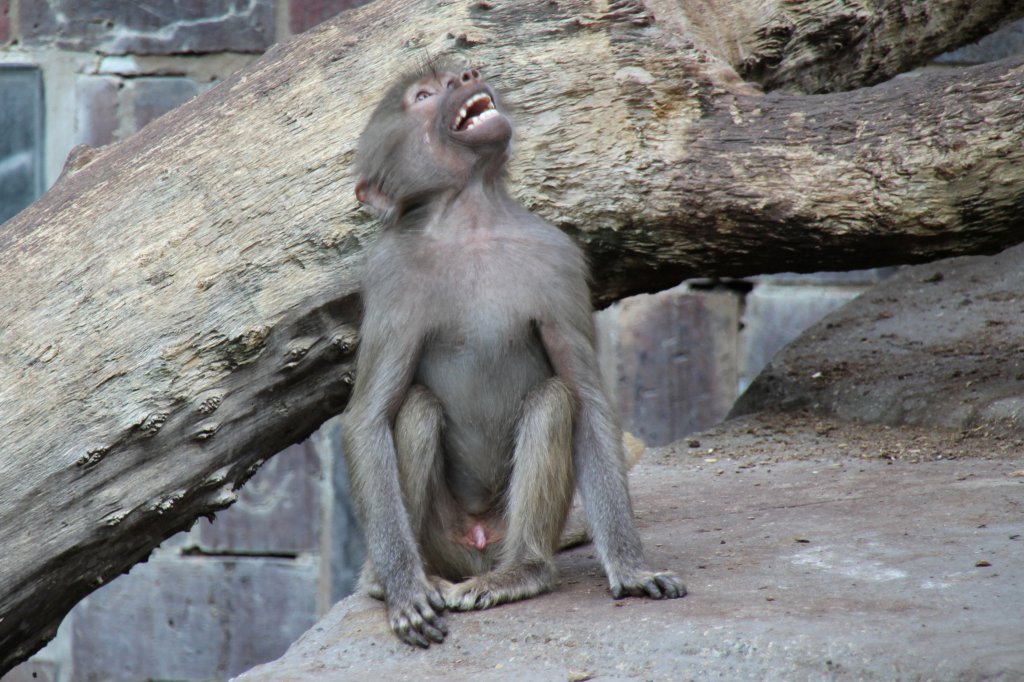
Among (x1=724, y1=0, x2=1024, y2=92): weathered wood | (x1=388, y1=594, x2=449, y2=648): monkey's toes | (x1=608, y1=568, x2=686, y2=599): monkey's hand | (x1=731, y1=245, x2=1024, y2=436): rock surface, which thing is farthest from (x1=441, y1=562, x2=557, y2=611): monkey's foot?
(x1=724, y1=0, x2=1024, y2=92): weathered wood

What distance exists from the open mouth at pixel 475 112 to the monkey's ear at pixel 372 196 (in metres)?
0.39

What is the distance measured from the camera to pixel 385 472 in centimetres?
448

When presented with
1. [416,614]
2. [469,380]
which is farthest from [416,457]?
[416,614]

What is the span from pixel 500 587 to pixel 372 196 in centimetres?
153

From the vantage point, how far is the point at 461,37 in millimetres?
5504

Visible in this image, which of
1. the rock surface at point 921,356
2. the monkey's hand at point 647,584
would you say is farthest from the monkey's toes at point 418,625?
the rock surface at point 921,356

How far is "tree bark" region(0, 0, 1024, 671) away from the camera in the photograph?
4.82m

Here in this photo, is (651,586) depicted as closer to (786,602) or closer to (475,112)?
(786,602)

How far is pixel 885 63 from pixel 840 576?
3416 millimetres

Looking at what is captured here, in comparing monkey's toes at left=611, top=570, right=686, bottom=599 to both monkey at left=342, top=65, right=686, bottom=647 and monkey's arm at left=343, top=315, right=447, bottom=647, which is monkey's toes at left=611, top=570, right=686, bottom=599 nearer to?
monkey at left=342, top=65, right=686, bottom=647

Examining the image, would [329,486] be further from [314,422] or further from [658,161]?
[658,161]

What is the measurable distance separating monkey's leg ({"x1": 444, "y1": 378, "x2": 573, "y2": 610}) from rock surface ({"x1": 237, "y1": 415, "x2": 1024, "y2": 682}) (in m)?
0.09

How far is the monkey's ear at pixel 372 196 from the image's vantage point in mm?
4875

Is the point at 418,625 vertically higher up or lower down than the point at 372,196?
lower down
